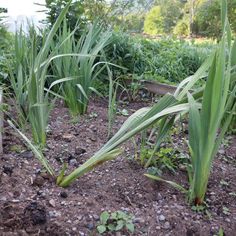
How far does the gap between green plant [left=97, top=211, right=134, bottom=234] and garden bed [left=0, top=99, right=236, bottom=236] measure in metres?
0.03

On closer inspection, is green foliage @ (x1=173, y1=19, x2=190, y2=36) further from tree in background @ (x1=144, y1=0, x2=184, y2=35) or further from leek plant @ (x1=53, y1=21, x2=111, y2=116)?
leek plant @ (x1=53, y1=21, x2=111, y2=116)

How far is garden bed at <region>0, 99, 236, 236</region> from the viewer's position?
127cm

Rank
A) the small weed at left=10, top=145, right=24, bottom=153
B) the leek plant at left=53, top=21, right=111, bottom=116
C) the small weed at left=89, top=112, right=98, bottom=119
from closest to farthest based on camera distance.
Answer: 1. the small weed at left=10, top=145, right=24, bottom=153
2. the leek plant at left=53, top=21, right=111, bottom=116
3. the small weed at left=89, top=112, right=98, bottom=119

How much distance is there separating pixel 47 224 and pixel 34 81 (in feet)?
2.24

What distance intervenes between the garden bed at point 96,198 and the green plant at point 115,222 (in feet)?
0.08

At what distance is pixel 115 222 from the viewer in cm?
128

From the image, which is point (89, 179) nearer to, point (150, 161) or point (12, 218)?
point (150, 161)

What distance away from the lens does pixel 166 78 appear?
3.48 m

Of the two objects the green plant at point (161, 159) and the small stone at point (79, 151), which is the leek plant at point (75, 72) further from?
the green plant at point (161, 159)

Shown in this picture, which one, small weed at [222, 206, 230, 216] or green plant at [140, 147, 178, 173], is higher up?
green plant at [140, 147, 178, 173]

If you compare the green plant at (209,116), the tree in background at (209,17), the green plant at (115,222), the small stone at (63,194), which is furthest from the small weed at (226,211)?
the tree in background at (209,17)

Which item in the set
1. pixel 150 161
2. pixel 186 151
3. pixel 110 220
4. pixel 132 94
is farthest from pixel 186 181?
pixel 132 94

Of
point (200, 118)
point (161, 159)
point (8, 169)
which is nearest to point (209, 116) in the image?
point (200, 118)

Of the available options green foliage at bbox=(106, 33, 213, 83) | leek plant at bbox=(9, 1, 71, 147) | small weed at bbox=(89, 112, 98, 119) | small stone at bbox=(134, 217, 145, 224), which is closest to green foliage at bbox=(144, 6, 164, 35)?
green foliage at bbox=(106, 33, 213, 83)
